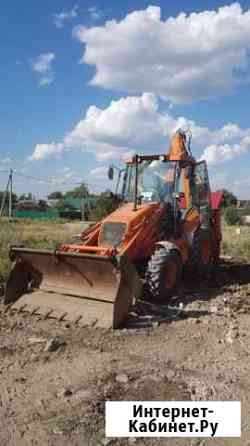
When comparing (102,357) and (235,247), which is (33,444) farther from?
(235,247)

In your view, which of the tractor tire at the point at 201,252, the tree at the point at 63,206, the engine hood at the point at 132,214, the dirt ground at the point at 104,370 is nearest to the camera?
the dirt ground at the point at 104,370

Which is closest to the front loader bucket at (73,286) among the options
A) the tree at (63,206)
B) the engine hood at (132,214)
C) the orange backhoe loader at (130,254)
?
the orange backhoe loader at (130,254)

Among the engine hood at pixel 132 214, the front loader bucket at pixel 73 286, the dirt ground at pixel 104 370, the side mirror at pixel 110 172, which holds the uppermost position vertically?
the side mirror at pixel 110 172

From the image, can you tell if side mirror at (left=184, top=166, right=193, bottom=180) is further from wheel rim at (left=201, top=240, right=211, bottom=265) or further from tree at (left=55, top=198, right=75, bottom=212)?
tree at (left=55, top=198, right=75, bottom=212)

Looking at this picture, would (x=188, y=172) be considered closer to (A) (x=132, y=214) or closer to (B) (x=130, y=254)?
(A) (x=132, y=214)

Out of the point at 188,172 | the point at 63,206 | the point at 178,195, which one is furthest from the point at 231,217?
the point at 178,195

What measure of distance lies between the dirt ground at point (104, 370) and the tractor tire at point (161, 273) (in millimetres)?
462

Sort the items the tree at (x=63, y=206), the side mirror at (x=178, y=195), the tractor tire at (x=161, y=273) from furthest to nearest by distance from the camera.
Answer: the tree at (x=63, y=206) → the side mirror at (x=178, y=195) → the tractor tire at (x=161, y=273)

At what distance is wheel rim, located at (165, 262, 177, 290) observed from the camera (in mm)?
7359

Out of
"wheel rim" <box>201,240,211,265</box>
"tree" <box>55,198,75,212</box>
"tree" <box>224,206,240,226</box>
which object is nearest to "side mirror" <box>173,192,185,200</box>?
"wheel rim" <box>201,240,211,265</box>

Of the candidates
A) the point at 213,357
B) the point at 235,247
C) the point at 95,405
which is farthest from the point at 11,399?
the point at 235,247

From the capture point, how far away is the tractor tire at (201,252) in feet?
28.5

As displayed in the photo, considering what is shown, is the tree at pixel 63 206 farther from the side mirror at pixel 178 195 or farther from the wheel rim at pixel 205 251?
the side mirror at pixel 178 195

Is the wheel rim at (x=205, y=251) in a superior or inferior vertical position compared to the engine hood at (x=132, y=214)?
inferior
